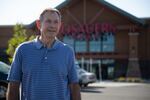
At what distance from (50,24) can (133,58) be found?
40080 mm

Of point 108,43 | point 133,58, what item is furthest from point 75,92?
point 108,43

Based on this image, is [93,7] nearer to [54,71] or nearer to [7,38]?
[7,38]

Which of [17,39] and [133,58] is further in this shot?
[133,58]

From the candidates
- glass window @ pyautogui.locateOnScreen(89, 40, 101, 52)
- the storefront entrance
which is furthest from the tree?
glass window @ pyautogui.locateOnScreen(89, 40, 101, 52)

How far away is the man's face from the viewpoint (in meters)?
3.60

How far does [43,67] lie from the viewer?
11.8ft

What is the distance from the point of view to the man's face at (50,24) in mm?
3604

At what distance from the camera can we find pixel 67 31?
4541 cm

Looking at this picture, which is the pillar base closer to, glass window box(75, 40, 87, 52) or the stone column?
the stone column

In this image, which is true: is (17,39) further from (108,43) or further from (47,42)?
(47,42)

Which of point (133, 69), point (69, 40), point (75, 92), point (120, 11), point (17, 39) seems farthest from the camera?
point (69, 40)

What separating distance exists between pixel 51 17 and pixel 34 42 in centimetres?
28

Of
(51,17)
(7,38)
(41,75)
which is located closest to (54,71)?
(41,75)

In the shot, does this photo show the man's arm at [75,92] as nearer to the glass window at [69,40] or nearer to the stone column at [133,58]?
the stone column at [133,58]
